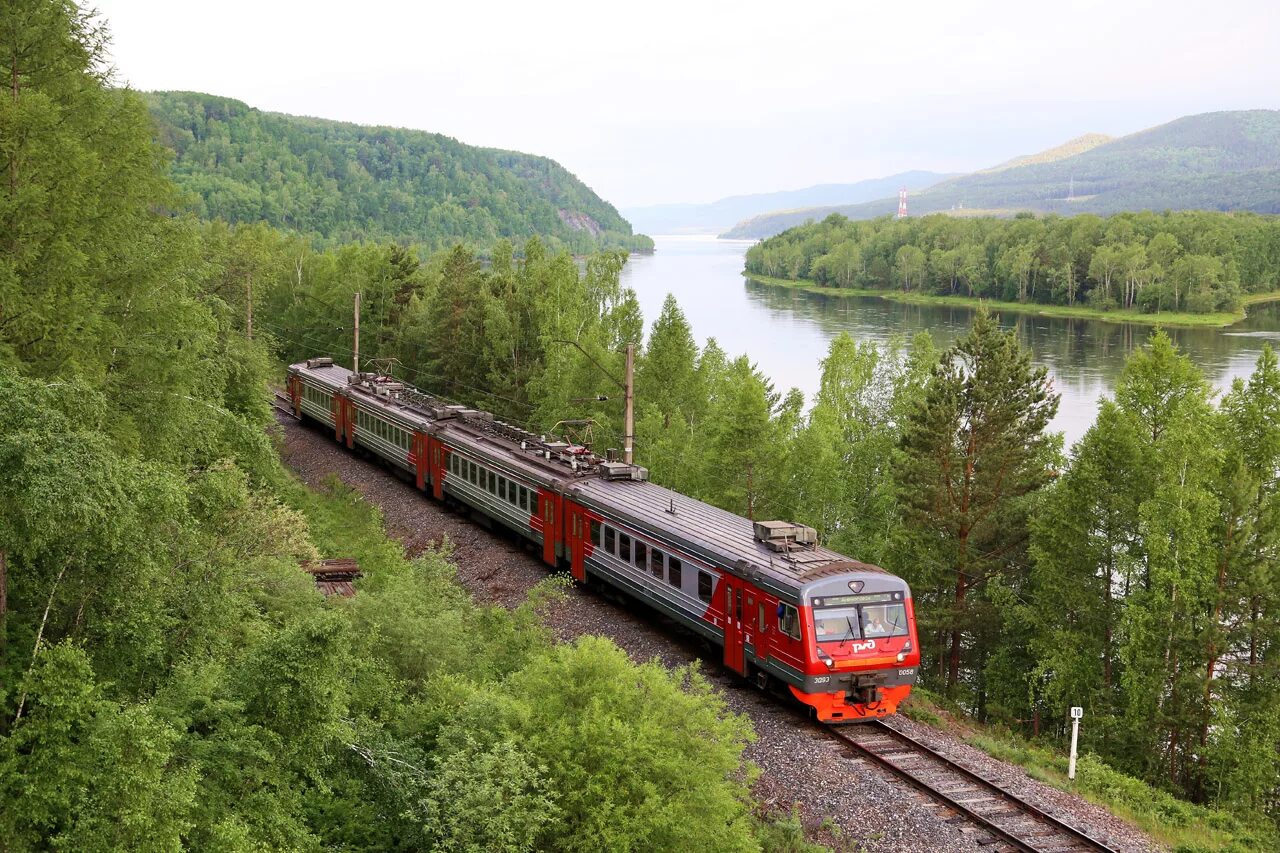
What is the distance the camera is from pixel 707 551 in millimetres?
19750

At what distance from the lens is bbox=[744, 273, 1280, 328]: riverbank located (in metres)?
91.2

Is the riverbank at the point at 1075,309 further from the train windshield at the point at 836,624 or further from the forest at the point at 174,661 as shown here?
the forest at the point at 174,661

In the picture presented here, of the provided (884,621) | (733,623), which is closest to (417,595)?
(733,623)

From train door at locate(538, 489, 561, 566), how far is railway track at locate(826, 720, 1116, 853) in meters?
10.1

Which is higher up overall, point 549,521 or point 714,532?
point 714,532

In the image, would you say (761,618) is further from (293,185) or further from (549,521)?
(293,185)

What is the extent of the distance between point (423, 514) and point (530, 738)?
21.7 meters

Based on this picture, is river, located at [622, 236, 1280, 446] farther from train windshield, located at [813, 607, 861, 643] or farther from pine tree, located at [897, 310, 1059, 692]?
train windshield, located at [813, 607, 861, 643]

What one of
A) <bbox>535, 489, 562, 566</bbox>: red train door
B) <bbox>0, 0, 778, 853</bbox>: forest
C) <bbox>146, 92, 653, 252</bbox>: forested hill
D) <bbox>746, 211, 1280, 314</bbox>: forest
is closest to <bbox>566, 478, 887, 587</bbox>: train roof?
<bbox>535, 489, 562, 566</bbox>: red train door

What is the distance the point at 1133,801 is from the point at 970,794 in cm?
391

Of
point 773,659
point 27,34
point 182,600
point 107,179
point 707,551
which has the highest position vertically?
point 27,34

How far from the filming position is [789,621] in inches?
689

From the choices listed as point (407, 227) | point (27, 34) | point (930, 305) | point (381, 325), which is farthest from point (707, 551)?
point (407, 227)

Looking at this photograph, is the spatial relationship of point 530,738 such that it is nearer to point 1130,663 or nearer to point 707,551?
point 707,551
